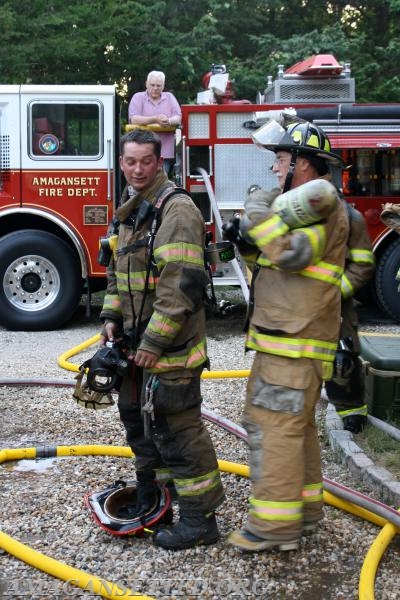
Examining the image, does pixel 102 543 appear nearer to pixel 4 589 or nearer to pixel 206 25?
pixel 4 589

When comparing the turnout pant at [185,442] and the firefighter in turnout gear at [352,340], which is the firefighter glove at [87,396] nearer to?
the turnout pant at [185,442]

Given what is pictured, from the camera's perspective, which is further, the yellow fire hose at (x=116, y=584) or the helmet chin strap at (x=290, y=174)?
the helmet chin strap at (x=290, y=174)

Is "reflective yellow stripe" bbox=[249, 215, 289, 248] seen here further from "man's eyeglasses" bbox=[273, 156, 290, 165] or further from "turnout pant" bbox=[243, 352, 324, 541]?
"turnout pant" bbox=[243, 352, 324, 541]

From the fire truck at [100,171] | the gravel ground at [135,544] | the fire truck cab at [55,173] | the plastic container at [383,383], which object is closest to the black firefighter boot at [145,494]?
the gravel ground at [135,544]

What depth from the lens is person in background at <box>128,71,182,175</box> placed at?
8329 millimetres

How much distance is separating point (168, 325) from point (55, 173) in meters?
5.63

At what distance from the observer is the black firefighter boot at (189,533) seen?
340cm

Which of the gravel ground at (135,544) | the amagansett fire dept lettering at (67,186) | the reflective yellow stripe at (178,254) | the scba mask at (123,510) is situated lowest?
the gravel ground at (135,544)

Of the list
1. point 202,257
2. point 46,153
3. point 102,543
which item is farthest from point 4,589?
point 46,153

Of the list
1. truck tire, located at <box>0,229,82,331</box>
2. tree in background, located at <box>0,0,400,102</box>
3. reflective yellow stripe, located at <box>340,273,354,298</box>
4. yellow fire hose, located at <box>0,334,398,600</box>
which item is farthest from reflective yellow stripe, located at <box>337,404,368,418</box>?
tree in background, located at <box>0,0,400,102</box>

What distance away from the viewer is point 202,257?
131 inches

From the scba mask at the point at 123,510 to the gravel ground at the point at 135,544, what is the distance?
0.08 metres

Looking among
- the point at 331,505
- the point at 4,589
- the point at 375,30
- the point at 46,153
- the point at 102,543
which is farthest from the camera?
the point at 375,30

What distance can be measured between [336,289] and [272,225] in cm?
39
